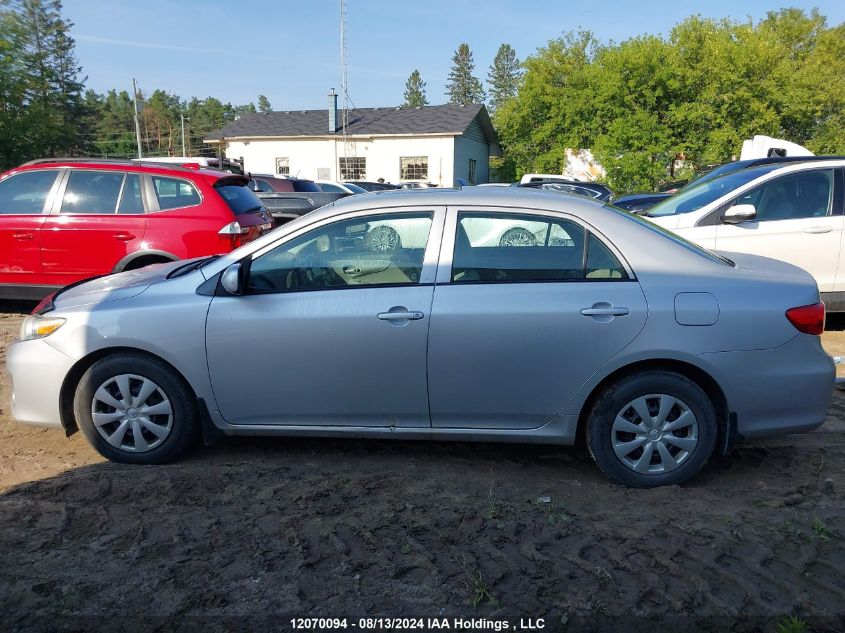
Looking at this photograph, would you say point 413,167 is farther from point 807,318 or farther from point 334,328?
point 807,318

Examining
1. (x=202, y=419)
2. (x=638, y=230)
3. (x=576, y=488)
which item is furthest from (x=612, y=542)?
(x=202, y=419)

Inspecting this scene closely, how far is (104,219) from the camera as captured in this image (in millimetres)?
7348

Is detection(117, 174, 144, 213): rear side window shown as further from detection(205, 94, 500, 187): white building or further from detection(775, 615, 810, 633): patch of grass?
detection(205, 94, 500, 187): white building

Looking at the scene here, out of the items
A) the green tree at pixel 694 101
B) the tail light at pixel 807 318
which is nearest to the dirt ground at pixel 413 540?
the tail light at pixel 807 318

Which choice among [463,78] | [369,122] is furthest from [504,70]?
[369,122]

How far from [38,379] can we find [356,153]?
32.3 metres

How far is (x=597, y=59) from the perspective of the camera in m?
32.1

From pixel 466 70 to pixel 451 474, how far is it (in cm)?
10041

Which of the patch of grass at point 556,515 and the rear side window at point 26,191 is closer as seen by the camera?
the patch of grass at point 556,515

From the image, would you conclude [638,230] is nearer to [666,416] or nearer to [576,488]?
[666,416]

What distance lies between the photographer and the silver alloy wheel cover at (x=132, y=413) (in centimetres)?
394

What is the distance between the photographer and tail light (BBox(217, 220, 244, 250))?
7.18 m

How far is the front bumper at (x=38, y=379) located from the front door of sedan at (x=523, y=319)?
2.19 m

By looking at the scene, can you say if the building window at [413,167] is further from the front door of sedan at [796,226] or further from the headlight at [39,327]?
the headlight at [39,327]
